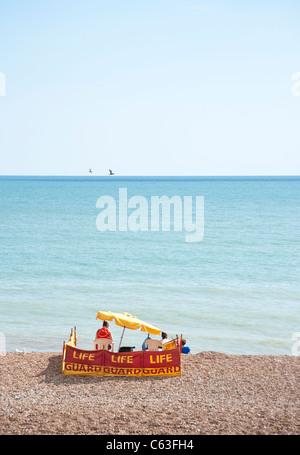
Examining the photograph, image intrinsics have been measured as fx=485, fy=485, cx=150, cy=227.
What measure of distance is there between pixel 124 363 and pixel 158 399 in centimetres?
225

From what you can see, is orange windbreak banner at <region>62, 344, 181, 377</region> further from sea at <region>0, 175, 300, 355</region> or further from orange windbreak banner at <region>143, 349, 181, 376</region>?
sea at <region>0, 175, 300, 355</region>

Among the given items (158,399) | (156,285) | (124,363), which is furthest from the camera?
(156,285)

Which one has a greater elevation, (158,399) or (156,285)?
(156,285)

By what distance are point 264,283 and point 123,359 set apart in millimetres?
19629

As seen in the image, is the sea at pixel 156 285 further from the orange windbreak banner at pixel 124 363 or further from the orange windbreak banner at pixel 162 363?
the orange windbreak banner at pixel 162 363

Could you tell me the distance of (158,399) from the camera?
13.0 m

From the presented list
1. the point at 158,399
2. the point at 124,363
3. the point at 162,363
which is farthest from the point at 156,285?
the point at 158,399

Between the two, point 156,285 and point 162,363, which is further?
point 156,285

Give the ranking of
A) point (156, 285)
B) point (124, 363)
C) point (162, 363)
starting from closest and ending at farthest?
point (124, 363), point (162, 363), point (156, 285)

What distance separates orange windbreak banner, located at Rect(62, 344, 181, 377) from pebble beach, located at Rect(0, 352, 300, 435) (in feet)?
0.78

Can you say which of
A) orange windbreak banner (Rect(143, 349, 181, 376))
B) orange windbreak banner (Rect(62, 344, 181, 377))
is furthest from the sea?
orange windbreak banner (Rect(143, 349, 181, 376))

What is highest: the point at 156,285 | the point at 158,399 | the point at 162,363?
the point at 156,285

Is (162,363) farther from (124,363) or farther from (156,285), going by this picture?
(156,285)

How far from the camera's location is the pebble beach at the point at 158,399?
10875mm
